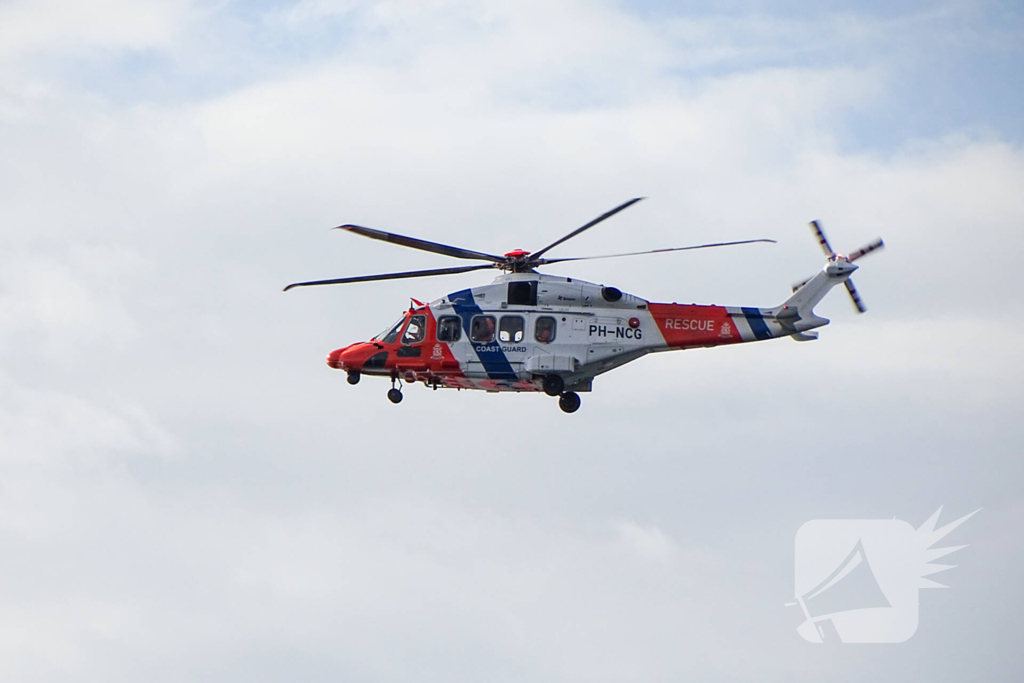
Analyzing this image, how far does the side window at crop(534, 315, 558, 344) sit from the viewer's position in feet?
201

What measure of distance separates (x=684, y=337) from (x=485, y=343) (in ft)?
21.9

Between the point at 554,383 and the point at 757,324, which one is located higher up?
the point at 757,324

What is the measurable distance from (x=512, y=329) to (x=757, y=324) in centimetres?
812

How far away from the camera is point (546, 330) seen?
6144 cm

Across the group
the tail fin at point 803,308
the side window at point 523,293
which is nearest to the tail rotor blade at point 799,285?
the tail fin at point 803,308

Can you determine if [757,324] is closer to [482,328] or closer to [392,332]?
[482,328]

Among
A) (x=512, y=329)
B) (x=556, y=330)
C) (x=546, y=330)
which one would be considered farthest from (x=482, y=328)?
(x=556, y=330)

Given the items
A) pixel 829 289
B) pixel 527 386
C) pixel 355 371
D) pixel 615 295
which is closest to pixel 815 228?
pixel 829 289

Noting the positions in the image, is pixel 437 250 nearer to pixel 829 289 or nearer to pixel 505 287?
pixel 505 287

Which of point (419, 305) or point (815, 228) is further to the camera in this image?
point (419, 305)

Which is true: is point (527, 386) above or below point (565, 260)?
below

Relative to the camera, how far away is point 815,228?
59250mm

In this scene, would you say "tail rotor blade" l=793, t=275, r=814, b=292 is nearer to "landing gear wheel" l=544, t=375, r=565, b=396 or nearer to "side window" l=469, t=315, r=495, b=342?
"landing gear wheel" l=544, t=375, r=565, b=396

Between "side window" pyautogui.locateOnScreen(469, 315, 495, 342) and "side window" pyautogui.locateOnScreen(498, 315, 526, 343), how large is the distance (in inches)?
12.9
